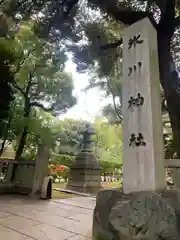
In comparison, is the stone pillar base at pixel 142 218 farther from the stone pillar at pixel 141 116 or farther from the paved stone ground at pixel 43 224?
the paved stone ground at pixel 43 224

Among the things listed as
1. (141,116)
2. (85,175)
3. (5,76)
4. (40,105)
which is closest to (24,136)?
(40,105)

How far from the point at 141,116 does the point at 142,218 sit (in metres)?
1.29

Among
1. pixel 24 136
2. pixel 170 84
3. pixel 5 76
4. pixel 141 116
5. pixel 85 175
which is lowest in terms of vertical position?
pixel 85 175

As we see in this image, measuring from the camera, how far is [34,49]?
8.22m

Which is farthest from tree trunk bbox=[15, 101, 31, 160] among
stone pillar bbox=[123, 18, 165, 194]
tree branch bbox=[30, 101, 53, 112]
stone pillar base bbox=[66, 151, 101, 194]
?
stone pillar bbox=[123, 18, 165, 194]

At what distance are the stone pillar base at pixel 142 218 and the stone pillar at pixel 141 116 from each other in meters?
0.27

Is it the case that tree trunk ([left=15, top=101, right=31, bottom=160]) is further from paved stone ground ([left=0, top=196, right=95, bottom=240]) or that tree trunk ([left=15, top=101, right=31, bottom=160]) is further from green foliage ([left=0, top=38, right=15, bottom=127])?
paved stone ground ([left=0, top=196, right=95, bottom=240])

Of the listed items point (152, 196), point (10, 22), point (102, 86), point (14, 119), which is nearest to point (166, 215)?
point (152, 196)

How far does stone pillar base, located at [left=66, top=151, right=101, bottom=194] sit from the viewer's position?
9.05 m

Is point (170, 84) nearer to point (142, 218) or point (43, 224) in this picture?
point (142, 218)

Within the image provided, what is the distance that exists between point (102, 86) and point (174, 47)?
7.89 m

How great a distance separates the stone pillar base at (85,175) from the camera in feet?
29.7

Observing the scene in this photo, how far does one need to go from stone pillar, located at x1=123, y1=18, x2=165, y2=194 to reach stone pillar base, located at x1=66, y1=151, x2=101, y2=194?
6.55m

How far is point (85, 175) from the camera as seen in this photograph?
9.20 m
